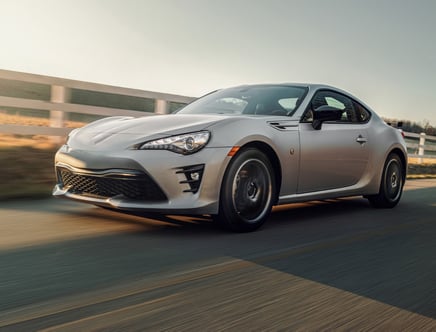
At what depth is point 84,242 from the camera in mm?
4211

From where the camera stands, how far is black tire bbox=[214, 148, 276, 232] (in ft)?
15.7

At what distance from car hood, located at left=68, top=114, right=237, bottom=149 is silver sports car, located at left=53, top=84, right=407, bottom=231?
0.4 inches

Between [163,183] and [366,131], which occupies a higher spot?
[366,131]

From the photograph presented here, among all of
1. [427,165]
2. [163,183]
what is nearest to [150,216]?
[163,183]

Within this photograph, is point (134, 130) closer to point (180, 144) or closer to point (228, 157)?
point (180, 144)

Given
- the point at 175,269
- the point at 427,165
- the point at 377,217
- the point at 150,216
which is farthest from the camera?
the point at 427,165

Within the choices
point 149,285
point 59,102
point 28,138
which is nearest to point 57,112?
point 59,102

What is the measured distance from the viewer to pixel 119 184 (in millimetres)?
4605

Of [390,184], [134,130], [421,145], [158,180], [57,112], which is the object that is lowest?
[390,184]

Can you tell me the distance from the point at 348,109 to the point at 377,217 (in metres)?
1.27

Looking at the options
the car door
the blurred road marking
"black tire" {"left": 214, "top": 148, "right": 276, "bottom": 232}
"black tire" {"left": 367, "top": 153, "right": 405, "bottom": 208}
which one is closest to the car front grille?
"black tire" {"left": 214, "top": 148, "right": 276, "bottom": 232}

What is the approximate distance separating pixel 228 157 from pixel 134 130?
2.80 feet

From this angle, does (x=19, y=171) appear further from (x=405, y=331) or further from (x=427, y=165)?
(x=427, y=165)

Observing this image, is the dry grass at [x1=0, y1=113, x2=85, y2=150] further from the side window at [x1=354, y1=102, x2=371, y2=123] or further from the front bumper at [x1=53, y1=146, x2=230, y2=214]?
the side window at [x1=354, y1=102, x2=371, y2=123]
